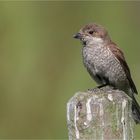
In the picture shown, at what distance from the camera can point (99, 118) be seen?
483 cm

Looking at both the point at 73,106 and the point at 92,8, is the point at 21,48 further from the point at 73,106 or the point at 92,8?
the point at 73,106

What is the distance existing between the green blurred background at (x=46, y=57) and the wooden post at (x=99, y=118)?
5951 mm

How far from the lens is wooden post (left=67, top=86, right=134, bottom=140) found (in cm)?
482

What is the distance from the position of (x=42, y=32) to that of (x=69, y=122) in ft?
31.8

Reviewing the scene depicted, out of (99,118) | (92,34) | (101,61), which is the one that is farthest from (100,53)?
(99,118)

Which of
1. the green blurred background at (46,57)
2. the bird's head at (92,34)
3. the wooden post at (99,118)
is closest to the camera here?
the wooden post at (99,118)

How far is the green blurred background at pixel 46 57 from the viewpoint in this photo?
40.2ft

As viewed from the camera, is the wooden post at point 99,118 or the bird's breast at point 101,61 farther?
the bird's breast at point 101,61

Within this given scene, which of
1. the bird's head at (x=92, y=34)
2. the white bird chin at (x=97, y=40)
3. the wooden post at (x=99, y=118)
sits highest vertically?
the bird's head at (x=92, y=34)

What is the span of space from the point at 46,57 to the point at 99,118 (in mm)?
9033

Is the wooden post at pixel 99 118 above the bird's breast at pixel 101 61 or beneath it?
beneath

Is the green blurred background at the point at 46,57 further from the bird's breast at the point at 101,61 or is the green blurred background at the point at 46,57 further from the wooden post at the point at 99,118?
the wooden post at the point at 99,118

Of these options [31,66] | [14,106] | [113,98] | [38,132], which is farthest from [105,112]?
[31,66]

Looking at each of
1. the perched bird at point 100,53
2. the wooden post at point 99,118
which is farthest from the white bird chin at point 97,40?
the wooden post at point 99,118
